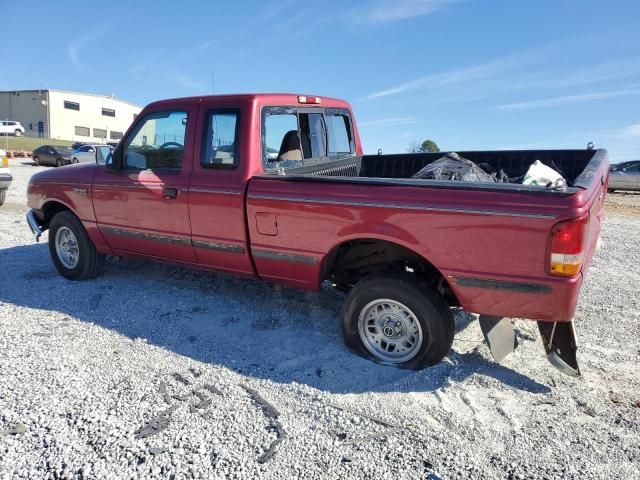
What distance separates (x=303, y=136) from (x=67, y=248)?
3.01m

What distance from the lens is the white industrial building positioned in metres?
66.5

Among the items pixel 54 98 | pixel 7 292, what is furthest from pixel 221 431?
pixel 54 98

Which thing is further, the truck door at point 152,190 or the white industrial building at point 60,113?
the white industrial building at point 60,113

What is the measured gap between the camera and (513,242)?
290 cm

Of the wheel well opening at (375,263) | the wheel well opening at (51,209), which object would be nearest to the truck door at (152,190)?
the wheel well opening at (51,209)

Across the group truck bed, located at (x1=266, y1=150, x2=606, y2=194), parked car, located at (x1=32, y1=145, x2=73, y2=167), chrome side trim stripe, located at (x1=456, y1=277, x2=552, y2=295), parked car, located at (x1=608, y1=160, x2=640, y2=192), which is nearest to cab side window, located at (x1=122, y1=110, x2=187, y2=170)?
truck bed, located at (x1=266, y1=150, x2=606, y2=194)

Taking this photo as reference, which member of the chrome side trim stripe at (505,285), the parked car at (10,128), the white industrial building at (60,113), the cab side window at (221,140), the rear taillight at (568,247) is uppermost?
the white industrial building at (60,113)

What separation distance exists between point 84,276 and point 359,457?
4.03m

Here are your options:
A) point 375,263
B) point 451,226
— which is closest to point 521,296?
point 451,226

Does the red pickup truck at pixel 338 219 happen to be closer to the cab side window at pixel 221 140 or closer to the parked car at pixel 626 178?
the cab side window at pixel 221 140

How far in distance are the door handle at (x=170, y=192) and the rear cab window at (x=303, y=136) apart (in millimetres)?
865

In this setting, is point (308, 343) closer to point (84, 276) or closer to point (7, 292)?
point (84, 276)

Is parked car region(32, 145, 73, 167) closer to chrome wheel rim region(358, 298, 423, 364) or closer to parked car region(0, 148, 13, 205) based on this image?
parked car region(0, 148, 13, 205)

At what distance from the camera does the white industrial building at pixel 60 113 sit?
2618 inches
